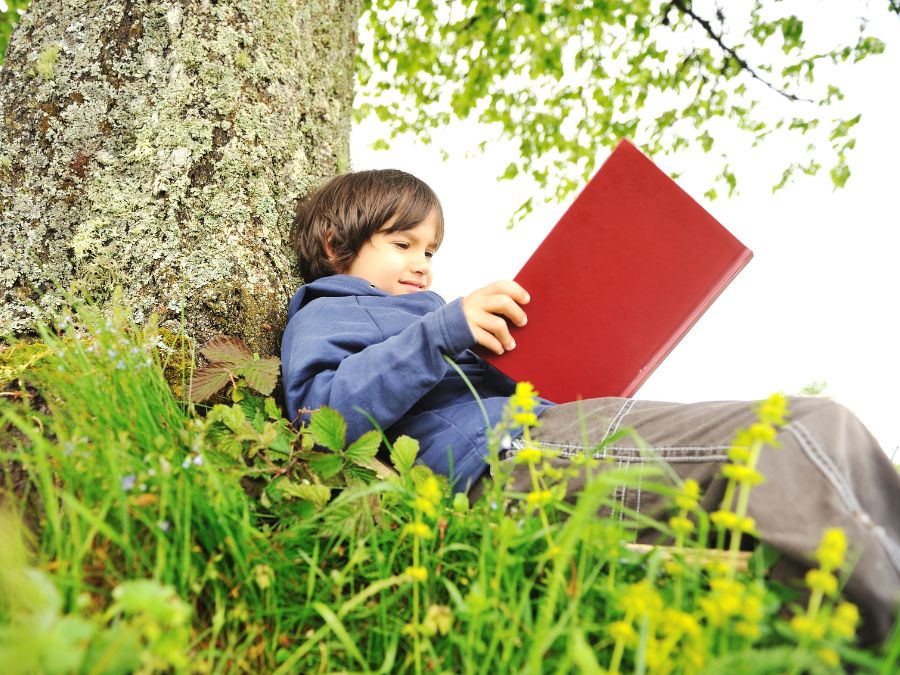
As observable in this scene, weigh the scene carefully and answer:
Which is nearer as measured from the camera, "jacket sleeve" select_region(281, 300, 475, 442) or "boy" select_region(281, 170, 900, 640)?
"boy" select_region(281, 170, 900, 640)

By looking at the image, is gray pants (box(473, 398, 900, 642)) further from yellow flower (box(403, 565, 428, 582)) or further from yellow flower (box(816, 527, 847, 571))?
yellow flower (box(403, 565, 428, 582))

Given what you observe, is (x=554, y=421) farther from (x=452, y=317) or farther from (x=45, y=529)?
(x=45, y=529)

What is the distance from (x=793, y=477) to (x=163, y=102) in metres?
2.12

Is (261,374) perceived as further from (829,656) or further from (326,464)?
(829,656)

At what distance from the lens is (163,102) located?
1.97 meters

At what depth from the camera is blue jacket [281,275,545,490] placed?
1581 millimetres

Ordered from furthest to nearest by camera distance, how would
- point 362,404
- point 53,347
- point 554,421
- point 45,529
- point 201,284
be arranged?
point 201,284
point 554,421
point 362,404
point 53,347
point 45,529

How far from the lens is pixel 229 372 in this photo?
61.9 inches

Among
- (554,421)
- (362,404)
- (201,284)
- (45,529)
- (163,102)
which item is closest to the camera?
(45,529)

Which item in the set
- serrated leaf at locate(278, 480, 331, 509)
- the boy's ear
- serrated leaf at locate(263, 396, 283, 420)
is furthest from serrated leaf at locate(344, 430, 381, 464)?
the boy's ear

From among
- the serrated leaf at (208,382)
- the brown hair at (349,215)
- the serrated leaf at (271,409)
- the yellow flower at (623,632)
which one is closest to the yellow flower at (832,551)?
the yellow flower at (623,632)

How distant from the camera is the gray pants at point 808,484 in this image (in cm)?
96

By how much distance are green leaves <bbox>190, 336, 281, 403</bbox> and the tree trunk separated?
18cm

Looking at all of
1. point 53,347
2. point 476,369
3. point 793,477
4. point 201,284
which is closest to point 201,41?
point 201,284
